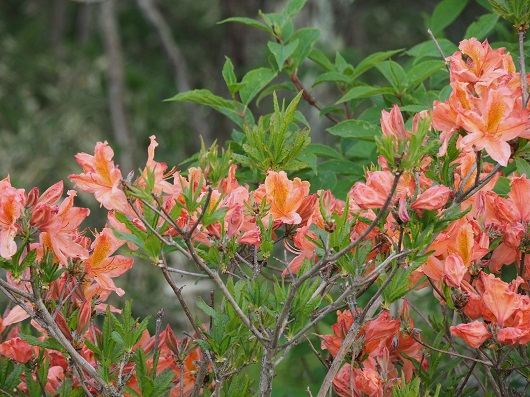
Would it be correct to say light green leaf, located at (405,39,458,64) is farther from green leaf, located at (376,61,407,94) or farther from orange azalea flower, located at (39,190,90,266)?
orange azalea flower, located at (39,190,90,266)

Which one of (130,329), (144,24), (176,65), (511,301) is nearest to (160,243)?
(130,329)

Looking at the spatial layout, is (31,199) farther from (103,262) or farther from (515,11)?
(515,11)

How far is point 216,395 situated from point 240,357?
9cm

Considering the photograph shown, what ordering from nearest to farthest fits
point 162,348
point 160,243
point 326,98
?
point 160,243
point 162,348
point 326,98

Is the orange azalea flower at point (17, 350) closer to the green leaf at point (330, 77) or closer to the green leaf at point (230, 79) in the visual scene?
the green leaf at point (230, 79)

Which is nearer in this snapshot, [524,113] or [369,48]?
[524,113]

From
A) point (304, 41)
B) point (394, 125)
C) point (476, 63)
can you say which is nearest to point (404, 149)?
point (394, 125)

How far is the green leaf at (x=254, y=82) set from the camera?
1794 mm

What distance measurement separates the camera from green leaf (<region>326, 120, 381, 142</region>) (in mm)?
1696

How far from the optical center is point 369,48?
7.30 m

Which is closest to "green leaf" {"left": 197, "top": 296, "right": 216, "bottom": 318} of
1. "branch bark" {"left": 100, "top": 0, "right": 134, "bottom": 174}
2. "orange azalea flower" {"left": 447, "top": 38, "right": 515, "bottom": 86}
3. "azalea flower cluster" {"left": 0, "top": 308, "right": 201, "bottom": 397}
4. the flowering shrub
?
the flowering shrub

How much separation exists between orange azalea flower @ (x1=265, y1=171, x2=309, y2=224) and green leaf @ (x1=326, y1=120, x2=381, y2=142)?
0.38 metres

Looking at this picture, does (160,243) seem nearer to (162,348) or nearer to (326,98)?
(162,348)

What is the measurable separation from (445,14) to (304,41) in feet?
1.85
